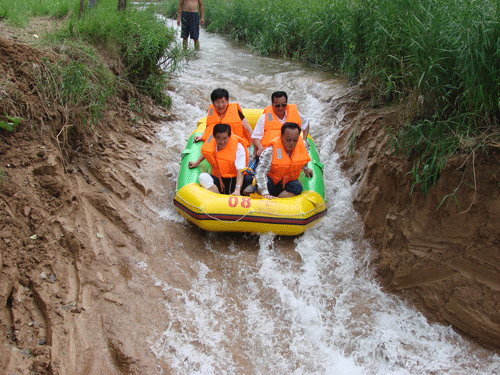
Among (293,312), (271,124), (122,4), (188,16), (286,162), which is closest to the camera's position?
(293,312)

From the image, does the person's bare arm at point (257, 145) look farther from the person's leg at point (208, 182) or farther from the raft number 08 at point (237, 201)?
the raft number 08 at point (237, 201)

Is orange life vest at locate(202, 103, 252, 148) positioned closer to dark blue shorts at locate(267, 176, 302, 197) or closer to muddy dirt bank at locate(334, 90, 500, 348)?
dark blue shorts at locate(267, 176, 302, 197)

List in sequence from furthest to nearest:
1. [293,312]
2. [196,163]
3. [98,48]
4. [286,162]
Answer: [98,48] → [196,163] → [286,162] → [293,312]

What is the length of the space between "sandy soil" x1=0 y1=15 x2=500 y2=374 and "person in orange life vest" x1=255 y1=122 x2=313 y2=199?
0.67 metres

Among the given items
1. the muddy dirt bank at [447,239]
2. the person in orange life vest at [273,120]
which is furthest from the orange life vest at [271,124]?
the muddy dirt bank at [447,239]

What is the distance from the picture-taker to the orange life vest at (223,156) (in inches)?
160

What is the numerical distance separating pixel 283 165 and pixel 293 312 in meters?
1.44

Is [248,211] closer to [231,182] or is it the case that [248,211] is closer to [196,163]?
[231,182]

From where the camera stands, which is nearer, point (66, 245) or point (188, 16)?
point (66, 245)

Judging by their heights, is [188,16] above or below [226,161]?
above

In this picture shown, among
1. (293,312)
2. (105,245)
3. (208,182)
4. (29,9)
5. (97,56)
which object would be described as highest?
(29,9)

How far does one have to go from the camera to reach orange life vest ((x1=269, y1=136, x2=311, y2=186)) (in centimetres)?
400

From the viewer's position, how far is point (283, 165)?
402cm

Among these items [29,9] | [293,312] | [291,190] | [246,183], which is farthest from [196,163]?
[29,9]
